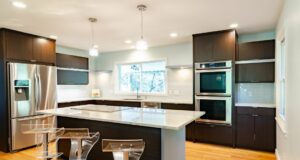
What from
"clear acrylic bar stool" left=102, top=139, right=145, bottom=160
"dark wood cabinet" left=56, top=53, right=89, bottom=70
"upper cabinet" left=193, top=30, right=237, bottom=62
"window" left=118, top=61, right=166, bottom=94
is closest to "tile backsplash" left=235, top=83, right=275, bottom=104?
"upper cabinet" left=193, top=30, right=237, bottom=62

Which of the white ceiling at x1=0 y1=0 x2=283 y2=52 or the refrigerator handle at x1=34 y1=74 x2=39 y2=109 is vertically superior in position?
the white ceiling at x1=0 y1=0 x2=283 y2=52

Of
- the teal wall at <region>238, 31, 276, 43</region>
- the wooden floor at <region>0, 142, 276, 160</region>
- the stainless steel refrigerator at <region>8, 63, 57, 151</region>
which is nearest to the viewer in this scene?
the wooden floor at <region>0, 142, 276, 160</region>

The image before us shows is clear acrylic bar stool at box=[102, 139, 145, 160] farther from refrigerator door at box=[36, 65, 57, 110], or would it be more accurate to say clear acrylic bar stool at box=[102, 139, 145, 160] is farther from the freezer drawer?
refrigerator door at box=[36, 65, 57, 110]

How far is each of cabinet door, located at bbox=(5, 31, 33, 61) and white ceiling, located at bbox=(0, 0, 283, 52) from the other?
0.65ft

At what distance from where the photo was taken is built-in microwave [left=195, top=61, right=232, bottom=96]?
3926 millimetres

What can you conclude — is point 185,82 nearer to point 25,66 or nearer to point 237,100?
point 237,100

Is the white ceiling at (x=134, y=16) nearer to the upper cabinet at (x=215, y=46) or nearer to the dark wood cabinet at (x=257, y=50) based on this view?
the upper cabinet at (x=215, y=46)

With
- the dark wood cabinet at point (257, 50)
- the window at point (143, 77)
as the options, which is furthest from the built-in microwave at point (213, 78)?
the window at point (143, 77)

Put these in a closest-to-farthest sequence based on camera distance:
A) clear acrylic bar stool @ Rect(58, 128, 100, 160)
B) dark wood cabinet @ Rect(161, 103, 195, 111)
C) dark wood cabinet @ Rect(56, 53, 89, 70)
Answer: clear acrylic bar stool @ Rect(58, 128, 100, 160)
dark wood cabinet @ Rect(161, 103, 195, 111)
dark wood cabinet @ Rect(56, 53, 89, 70)

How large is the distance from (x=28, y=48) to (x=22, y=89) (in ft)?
3.00

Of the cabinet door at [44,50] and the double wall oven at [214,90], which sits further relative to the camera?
the cabinet door at [44,50]

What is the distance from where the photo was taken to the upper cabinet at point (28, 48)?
3713mm

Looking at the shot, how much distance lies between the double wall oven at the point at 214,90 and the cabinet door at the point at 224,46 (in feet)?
0.44

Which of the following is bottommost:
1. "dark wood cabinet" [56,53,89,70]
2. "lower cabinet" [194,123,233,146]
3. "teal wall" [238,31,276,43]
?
"lower cabinet" [194,123,233,146]
